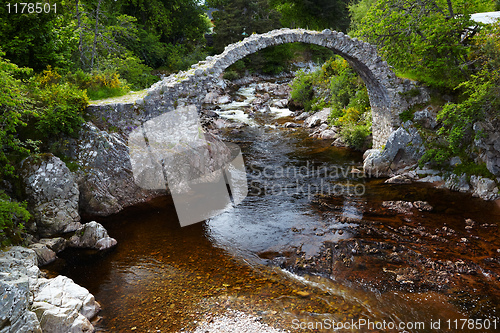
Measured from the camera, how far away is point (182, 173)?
38.9 feet

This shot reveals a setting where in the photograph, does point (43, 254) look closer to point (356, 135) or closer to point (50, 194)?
point (50, 194)

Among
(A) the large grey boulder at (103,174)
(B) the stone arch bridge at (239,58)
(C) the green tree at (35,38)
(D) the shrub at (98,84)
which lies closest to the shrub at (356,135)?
(B) the stone arch bridge at (239,58)

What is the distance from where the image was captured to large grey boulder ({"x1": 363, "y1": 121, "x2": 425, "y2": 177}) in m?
12.4

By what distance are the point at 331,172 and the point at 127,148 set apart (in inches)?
333

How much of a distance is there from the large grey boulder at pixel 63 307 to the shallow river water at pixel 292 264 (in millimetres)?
342

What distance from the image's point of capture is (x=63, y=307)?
5.57 meters

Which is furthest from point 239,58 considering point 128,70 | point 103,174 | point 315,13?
point 315,13

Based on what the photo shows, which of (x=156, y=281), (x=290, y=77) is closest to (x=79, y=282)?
(x=156, y=281)

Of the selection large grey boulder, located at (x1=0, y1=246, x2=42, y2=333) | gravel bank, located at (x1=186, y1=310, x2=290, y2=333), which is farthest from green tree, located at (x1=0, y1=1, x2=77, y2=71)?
gravel bank, located at (x1=186, y1=310, x2=290, y2=333)

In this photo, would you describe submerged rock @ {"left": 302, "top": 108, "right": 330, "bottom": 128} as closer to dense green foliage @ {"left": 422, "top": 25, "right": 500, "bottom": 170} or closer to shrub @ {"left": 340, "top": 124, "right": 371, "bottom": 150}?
shrub @ {"left": 340, "top": 124, "right": 371, "bottom": 150}

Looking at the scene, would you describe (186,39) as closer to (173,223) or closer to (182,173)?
(182,173)

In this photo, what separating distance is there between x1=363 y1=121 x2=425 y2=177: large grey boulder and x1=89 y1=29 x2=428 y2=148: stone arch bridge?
604 mm

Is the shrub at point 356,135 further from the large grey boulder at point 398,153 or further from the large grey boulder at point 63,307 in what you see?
the large grey boulder at point 63,307

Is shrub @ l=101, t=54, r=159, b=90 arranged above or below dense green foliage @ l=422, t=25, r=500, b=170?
above
